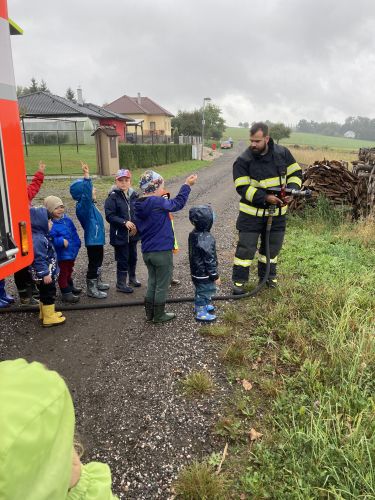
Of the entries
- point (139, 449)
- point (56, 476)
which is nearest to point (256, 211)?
point (139, 449)

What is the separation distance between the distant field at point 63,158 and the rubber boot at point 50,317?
14.5 m

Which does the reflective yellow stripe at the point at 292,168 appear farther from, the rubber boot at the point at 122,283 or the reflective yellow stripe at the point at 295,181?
the rubber boot at the point at 122,283

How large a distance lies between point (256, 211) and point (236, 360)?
1.98 meters

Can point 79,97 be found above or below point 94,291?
above

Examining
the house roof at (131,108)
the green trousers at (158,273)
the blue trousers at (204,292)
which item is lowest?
the blue trousers at (204,292)

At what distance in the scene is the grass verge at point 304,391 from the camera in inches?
85.6

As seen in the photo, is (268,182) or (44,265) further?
(268,182)

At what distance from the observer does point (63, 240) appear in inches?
171

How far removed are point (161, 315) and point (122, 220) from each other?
4.41ft

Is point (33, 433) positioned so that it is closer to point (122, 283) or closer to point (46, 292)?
point (46, 292)

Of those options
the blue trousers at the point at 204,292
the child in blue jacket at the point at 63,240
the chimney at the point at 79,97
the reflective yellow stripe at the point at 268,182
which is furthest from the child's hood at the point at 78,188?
the chimney at the point at 79,97

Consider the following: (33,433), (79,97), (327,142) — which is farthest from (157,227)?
(327,142)

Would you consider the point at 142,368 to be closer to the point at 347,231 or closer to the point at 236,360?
the point at 236,360

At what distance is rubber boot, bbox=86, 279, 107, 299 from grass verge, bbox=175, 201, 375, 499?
5.60ft
